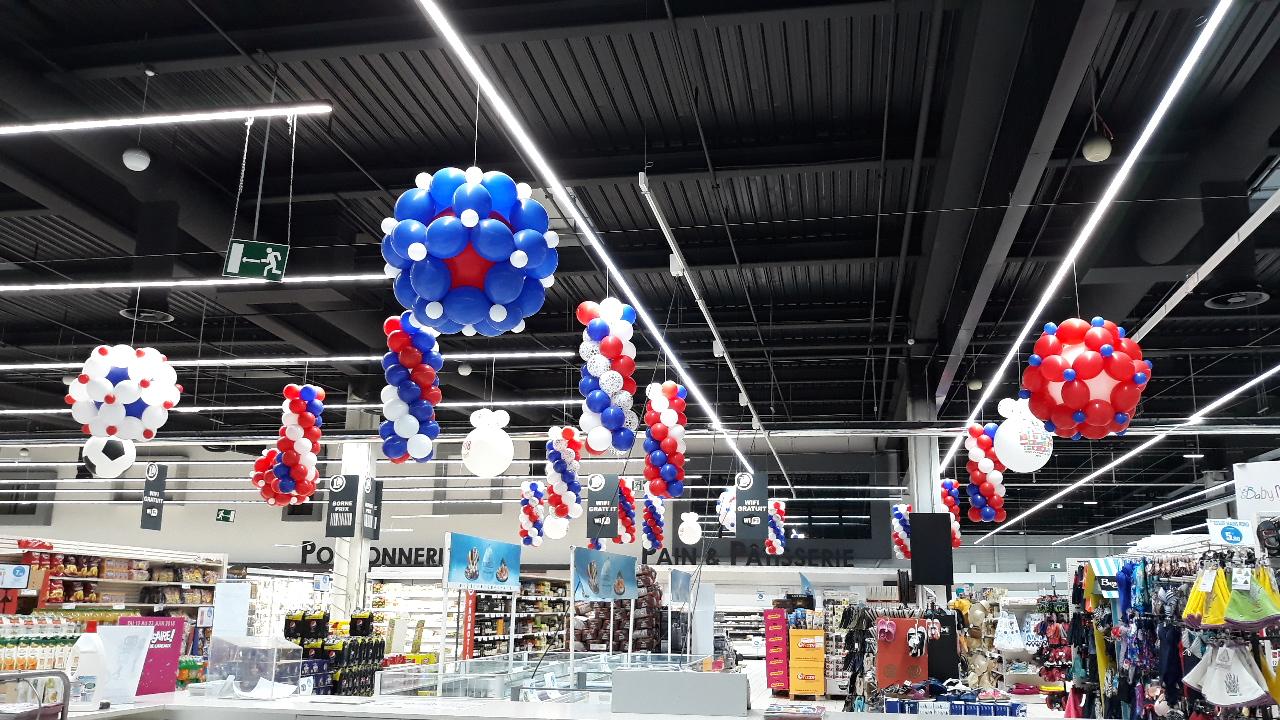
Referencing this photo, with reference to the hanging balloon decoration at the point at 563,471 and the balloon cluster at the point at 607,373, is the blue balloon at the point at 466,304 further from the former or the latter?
the hanging balloon decoration at the point at 563,471

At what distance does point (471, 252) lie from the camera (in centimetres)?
419

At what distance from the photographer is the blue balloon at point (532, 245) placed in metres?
4.21

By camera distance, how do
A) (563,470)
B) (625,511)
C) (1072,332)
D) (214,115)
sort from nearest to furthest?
(214,115) < (1072,332) < (563,470) < (625,511)

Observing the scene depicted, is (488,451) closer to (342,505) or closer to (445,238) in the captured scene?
(445,238)

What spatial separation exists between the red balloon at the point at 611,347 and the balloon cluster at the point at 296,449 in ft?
13.3

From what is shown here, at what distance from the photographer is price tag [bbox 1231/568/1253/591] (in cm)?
577

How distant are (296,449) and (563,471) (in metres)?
3.03

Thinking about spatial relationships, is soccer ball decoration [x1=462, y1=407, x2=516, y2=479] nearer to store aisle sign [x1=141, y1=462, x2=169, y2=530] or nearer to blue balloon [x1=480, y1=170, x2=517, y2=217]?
blue balloon [x1=480, y1=170, x2=517, y2=217]

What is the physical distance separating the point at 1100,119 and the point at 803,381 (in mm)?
10240

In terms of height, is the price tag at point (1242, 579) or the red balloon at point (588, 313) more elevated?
the red balloon at point (588, 313)

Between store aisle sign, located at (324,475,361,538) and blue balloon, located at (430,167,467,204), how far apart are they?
37.3 ft

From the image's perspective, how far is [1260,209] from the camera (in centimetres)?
731

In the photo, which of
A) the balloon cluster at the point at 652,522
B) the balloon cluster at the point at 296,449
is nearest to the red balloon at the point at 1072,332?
the balloon cluster at the point at 296,449

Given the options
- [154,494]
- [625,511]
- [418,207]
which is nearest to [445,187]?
[418,207]
